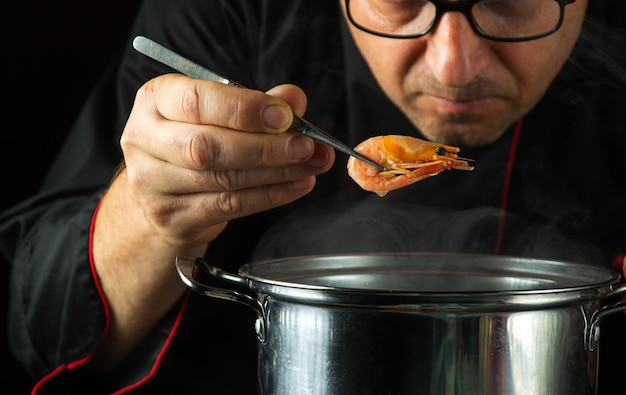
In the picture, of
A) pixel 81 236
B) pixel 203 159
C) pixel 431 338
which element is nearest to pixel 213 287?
pixel 203 159

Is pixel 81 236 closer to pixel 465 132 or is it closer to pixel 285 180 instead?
pixel 285 180

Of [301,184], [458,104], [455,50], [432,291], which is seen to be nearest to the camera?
[432,291]

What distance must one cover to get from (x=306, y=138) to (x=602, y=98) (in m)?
0.93

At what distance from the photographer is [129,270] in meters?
1.19

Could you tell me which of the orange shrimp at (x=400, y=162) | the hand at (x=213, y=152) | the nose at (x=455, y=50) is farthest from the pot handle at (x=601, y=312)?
the nose at (x=455, y=50)

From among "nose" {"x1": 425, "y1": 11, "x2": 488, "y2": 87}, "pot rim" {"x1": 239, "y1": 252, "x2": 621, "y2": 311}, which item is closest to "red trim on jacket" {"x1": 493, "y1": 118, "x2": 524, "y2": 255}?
"nose" {"x1": 425, "y1": 11, "x2": 488, "y2": 87}

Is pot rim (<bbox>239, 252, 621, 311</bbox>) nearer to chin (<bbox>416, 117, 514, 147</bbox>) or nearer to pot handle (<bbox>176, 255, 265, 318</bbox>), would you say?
pot handle (<bbox>176, 255, 265, 318</bbox>)

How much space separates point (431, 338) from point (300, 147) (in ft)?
0.85

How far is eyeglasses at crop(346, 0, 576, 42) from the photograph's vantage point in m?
1.18

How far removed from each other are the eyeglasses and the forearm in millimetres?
495

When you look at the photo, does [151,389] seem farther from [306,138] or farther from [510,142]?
[510,142]

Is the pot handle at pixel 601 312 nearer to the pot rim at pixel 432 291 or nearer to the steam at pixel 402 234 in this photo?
the pot rim at pixel 432 291

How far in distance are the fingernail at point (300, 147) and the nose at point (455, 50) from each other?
44 cm

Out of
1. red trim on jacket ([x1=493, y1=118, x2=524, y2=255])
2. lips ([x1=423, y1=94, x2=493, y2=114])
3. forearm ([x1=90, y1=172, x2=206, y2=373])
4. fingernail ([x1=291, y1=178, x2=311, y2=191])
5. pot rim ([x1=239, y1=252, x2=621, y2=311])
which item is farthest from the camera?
red trim on jacket ([x1=493, y1=118, x2=524, y2=255])
